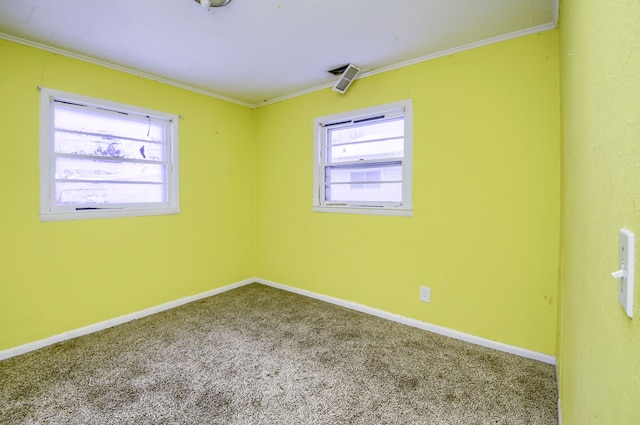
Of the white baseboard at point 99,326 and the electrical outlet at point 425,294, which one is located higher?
the electrical outlet at point 425,294

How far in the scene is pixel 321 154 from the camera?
341cm

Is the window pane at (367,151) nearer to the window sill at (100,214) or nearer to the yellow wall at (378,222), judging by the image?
the yellow wall at (378,222)

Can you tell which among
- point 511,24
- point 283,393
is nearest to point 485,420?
point 283,393

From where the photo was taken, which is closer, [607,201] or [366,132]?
[607,201]

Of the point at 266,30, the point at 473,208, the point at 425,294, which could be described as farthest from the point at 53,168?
the point at 473,208

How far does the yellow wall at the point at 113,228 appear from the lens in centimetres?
227

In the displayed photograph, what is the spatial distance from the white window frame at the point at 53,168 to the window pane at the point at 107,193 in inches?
1.9

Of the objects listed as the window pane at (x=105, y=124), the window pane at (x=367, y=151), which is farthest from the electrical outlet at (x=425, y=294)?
the window pane at (x=105, y=124)

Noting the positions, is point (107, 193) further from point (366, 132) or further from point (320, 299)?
point (366, 132)

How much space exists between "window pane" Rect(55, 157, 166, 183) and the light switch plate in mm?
3349

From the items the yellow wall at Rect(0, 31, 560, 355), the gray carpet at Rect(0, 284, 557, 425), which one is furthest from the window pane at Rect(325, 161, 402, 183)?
the gray carpet at Rect(0, 284, 557, 425)

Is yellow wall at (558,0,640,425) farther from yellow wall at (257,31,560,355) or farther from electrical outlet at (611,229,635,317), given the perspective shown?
yellow wall at (257,31,560,355)

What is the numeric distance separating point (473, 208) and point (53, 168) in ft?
11.2

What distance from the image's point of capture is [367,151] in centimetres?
309
